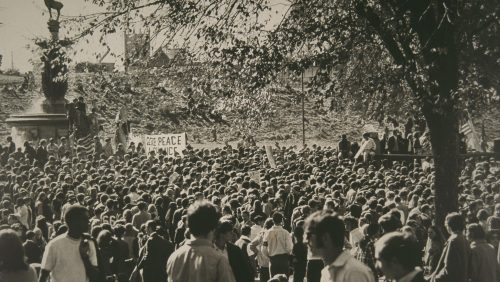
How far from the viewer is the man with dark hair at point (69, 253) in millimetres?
6764

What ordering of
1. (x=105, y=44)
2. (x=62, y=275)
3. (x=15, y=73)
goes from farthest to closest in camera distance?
1. (x=15, y=73)
2. (x=105, y=44)
3. (x=62, y=275)

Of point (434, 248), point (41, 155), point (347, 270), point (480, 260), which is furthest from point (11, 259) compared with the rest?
point (41, 155)

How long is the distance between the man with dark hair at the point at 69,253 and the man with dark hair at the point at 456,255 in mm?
3692

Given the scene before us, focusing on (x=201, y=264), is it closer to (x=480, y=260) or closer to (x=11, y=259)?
(x=11, y=259)

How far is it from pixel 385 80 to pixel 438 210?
2460 millimetres

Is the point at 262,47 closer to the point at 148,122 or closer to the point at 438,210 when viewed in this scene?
the point at 438,210

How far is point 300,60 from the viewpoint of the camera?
45.4 ft

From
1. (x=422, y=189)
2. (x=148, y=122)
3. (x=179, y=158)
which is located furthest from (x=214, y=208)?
(x=148, y=122)

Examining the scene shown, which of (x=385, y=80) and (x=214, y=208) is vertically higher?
(x=385, y=80)

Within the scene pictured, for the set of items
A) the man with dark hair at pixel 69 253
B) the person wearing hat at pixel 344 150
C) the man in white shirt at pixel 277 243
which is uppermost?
the person wearing hat at pixel 344 150

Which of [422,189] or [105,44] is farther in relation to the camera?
[422,189]

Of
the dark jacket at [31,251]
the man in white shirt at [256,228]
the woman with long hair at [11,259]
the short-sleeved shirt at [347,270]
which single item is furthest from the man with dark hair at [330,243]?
the man in white shirt at [256,228]

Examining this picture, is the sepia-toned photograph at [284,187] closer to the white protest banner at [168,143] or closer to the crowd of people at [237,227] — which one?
the crowd of people at [237,227]

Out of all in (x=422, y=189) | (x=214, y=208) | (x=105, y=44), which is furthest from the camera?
(x=422, y=189)
